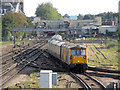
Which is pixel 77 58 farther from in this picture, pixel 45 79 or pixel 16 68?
pixel 45 79

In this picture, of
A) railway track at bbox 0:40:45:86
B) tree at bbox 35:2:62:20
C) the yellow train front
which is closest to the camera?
railway track at bbox 0:40:45:86

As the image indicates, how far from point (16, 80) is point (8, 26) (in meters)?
41.3

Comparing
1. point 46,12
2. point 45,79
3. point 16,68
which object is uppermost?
point 46,12

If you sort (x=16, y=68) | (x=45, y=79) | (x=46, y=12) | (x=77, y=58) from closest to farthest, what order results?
(x=45, y=79), (x=77, y=58), (x=16, y=68), (x=46, y=12)

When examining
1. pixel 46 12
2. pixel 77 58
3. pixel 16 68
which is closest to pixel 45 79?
pixel 77 58

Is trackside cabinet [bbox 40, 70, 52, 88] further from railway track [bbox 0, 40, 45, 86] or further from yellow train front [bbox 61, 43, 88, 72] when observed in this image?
yellow train front [bbox 61, 43, 88, 72]

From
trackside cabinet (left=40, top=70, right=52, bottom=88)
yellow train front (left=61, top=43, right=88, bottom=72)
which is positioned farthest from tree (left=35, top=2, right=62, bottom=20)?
trackside cabinet (left=40, top=70, right=52, bottom=88)

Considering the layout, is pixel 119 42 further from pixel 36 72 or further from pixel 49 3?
pixel 49 3

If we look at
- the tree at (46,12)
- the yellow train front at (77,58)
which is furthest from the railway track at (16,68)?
the tree at (46,12)

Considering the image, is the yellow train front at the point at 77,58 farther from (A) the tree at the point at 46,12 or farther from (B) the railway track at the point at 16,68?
(A) the tree at the point at 46,12

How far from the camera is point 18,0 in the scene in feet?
395

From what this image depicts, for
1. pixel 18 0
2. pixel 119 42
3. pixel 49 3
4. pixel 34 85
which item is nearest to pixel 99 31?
pixel 119 42

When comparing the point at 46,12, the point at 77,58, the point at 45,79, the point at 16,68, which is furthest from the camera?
the point at 46,12

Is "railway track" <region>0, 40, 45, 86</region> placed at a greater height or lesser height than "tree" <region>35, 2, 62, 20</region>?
lesser
